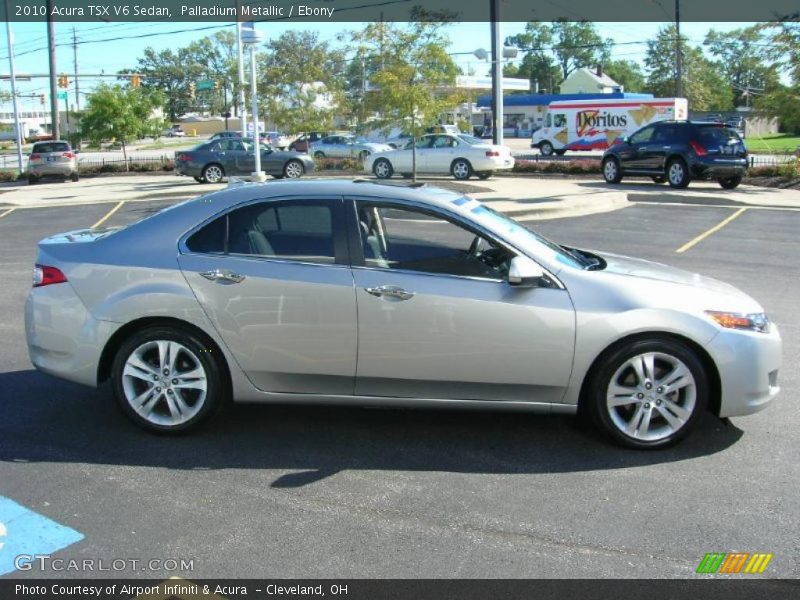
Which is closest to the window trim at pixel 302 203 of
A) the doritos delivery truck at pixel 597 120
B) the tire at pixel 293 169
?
the tire at pixel 293 169

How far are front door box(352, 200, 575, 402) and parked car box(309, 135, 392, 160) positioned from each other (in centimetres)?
3318

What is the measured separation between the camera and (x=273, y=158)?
87.9ft

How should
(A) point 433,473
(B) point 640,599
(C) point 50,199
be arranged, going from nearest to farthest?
(B) point 640,599 < (A) point 433,473 < (C) point 50,199

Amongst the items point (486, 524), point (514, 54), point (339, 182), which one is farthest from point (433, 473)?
point (514, 54)

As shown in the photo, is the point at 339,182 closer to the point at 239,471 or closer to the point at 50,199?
the point at 239,471

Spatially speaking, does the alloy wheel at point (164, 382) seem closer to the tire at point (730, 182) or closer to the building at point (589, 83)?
the tire at point (730, 182)

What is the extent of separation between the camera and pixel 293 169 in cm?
2702

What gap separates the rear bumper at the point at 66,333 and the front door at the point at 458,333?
5.26 ft

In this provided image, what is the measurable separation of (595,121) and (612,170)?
17.2m

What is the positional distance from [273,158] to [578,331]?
23069 mm

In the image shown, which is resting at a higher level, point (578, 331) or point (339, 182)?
point (339, 182)

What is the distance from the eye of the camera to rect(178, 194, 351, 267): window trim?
16.4 ft

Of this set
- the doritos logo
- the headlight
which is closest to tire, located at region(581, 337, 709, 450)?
the headlight

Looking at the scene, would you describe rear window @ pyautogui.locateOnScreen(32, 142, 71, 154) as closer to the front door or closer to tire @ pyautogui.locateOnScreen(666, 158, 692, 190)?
tire @ pyautogui.locateOnScreen(666, 158, 692, 190)
